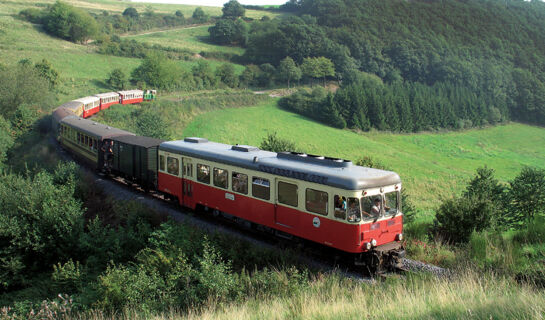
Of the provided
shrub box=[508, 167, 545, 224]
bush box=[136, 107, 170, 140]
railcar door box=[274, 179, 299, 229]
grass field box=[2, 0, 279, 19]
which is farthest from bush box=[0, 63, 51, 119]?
grass field box=[2, 0, 279, 19]

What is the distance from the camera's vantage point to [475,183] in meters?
20.5

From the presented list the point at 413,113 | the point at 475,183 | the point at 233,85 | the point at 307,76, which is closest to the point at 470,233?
the point at 475,183

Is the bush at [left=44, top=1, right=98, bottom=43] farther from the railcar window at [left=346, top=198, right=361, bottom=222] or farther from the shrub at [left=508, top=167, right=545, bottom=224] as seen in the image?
the railcar window at [left=346, top=198, right=361, bottom=222]

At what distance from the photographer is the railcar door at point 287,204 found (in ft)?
43.3

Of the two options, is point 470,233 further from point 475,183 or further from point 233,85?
point 233,85

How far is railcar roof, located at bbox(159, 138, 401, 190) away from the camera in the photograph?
11.9 m

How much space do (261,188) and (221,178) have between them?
2389 millimetres

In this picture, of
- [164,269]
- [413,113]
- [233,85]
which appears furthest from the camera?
[233,85]

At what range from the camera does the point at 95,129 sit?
27797 millimetres

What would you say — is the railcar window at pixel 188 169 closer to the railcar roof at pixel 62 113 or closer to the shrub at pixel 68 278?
the shrub at pixel 68 278

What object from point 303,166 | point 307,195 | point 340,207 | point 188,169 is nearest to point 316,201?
point 307,195

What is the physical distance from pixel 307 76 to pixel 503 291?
3756 inches

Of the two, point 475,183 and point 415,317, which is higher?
point 415,317

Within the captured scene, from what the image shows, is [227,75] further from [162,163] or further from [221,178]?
[221,178]
